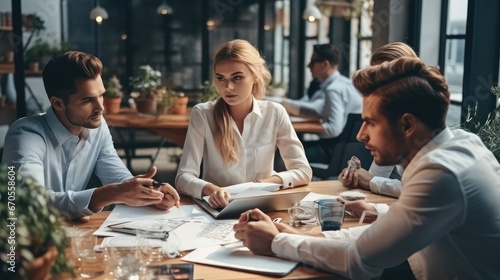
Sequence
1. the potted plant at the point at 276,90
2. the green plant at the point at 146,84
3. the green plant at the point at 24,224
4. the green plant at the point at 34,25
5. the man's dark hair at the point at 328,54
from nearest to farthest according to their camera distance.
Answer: the green plant at the point at 24,224 → the man's dark hair at the point at 328,54 → the green plant at the point at 146,84 → the potted plant at the point at 276,90 → the green plant at the point at 34,25

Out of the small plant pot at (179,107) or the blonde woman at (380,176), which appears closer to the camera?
the blonde woman at (380,176)

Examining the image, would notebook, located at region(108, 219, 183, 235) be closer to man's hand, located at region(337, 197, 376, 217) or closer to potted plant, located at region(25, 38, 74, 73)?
man's hand, located at region(337, 197, 376, 217)

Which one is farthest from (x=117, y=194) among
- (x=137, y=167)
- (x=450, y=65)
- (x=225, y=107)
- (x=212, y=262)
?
(x=137, y=167)

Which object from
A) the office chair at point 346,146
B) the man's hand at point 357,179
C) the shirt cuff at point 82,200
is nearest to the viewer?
the shirt cuff at point 82,200

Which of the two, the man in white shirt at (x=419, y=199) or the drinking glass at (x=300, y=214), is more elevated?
the man in white shirt at (x=419, y=199)

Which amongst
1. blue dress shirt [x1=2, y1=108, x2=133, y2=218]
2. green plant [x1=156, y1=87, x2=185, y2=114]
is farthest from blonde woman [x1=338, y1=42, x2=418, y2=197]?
green plant [x1=156, y1=87, x2=185, y2=114]

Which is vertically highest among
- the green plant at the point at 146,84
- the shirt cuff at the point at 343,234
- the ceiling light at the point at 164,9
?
the ceiling light at the point at 164,9

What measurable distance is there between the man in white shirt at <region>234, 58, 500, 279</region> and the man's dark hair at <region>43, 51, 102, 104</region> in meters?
1.08

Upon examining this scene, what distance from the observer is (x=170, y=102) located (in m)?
6.00

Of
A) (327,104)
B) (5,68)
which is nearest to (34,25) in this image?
(5,68)

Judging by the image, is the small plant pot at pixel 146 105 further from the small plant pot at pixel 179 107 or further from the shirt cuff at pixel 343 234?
the shirt cuff at pixel 343 234

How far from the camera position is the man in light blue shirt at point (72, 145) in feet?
7.52

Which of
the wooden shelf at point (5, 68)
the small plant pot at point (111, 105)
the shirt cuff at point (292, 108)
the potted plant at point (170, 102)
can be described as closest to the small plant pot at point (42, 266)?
the shirt cuff at point (292, 108)

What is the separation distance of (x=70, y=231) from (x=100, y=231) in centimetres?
22
